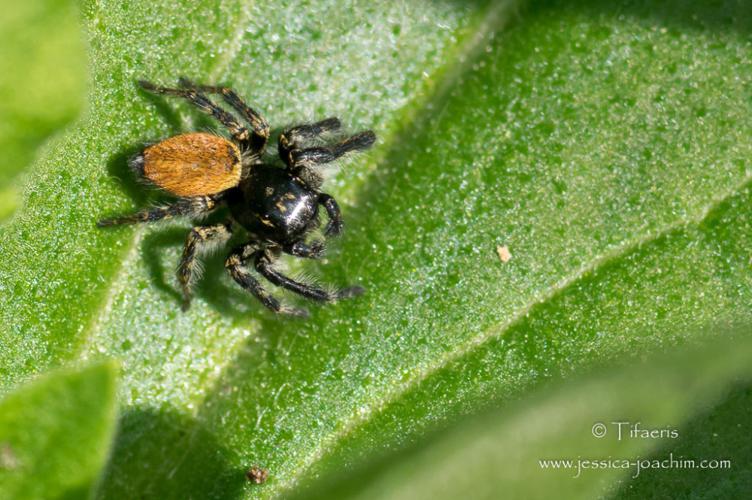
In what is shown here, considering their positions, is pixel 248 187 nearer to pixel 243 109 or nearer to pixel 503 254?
pixel 243 109

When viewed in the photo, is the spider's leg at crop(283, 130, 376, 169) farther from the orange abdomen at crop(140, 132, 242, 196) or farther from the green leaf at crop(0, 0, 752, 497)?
the orange abdomen at crop(140, 132, 242, 196)

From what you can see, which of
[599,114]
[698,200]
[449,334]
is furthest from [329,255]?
[698,200]

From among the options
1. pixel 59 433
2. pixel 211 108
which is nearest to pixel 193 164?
pixel 211 108

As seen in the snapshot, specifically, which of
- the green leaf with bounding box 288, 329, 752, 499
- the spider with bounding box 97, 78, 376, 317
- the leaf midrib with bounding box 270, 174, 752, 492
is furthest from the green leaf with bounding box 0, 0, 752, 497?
the green leaf with bounding box 288, 329, 752, 499

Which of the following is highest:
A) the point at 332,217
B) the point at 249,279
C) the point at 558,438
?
the point at 558,438

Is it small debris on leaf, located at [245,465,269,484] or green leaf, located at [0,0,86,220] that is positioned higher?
green leaf, located at [0,0,86,220]

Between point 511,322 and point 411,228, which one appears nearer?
point 511,322
